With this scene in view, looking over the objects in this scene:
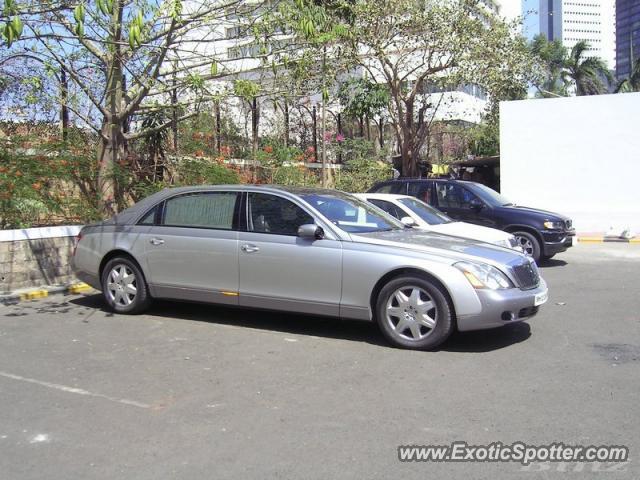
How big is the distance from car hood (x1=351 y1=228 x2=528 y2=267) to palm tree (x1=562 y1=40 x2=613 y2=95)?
44.9 m

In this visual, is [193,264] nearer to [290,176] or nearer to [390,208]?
[390,208]

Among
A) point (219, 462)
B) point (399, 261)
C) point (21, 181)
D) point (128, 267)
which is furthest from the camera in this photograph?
point (21, 181)

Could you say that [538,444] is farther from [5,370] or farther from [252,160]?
[252,160]

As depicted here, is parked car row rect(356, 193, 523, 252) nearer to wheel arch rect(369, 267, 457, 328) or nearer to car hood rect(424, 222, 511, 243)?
car hood rect(424, 222, 511, 243)

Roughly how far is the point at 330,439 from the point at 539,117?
17.4 metres

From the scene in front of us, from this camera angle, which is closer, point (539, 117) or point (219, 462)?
point (219, 462)

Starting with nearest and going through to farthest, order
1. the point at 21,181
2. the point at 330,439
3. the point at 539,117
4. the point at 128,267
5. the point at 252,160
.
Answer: the point at 330,439 → the point at 128,267 → the point at 21,181 → the point at 252,160 → the point at 539,117

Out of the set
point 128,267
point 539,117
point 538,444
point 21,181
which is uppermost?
point 539,117

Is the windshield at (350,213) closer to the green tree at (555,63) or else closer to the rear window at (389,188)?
the rear window at (389,188)

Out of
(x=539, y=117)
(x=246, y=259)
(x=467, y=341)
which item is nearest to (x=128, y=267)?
(x=246, y=259)

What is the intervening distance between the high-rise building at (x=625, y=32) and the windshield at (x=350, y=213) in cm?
4870

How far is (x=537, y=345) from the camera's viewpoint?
6.25 m

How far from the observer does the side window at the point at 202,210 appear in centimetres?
721

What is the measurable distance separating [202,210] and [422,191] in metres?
6.36
